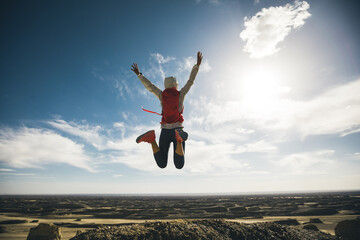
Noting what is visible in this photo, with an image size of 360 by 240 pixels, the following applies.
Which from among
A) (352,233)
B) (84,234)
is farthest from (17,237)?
(352,233)

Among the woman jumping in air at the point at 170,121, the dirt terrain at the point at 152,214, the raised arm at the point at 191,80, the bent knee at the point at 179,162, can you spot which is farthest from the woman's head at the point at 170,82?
the dirt terrain at the point at 152,214

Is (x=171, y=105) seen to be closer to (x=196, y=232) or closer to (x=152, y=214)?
(x=196, y=232)

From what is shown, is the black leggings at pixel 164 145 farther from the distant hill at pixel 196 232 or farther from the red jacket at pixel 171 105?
the distant hill at pixel 196 232

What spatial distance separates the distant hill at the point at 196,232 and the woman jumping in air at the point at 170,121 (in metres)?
3.85

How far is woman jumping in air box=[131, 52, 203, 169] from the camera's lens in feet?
12.3

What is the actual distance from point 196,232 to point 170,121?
196 inches

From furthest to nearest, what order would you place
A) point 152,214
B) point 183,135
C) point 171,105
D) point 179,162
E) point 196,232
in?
point 152,214, point 196,232, point 171,105, point 179,162, point 183,135

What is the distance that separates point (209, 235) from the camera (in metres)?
6.80

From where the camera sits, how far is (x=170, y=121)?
385 cm

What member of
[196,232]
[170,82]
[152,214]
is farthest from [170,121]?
[152,214]

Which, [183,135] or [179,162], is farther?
[179,162]

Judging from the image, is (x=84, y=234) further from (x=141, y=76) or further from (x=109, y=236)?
(x=141, y=76)

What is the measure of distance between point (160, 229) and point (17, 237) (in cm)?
1860

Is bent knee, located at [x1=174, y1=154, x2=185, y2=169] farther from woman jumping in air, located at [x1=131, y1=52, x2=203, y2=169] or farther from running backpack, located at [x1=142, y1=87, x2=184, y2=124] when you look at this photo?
running backpack, located at [x1=142, y1=87, x2=184, y2=124]
